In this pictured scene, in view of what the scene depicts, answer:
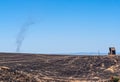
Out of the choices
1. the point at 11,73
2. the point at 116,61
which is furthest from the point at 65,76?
the point at 116,61

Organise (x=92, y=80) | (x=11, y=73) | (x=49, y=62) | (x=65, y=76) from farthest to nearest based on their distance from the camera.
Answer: (x=49, y=62) < (x=65, y=76) < (x=92, y=80) < (x=11, y=73)

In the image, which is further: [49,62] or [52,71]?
[49,62]

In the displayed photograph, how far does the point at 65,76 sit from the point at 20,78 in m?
13.6

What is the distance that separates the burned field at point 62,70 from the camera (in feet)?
172

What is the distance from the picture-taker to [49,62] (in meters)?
76.2

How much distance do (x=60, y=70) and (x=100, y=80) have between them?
40.2ft

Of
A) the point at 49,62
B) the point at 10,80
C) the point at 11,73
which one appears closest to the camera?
the point at 10,80

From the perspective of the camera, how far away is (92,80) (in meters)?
57.2

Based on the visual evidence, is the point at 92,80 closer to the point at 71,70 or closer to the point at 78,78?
the point at 78,78

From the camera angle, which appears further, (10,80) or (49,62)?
(49,62)

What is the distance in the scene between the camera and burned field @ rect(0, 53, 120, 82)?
2066 inches

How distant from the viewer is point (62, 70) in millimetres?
66562

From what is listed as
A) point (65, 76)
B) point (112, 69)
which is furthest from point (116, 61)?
point (65, 76)

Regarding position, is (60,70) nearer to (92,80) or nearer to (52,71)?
(52,71)
